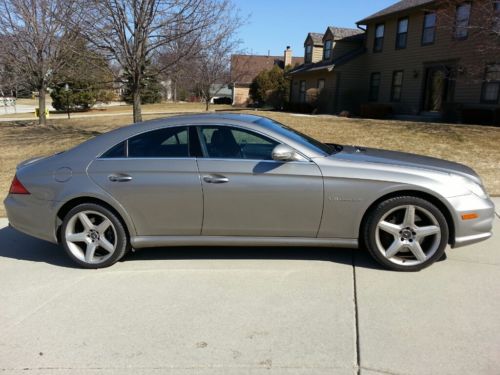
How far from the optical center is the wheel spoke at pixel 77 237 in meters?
4.38

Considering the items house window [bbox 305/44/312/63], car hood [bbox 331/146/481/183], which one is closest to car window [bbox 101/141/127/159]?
car hood [bbox 331/146/481/183]

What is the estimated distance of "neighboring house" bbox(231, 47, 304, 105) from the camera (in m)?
45.3

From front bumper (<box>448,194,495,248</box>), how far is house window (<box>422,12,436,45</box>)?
18.7 m

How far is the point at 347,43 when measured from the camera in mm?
27125

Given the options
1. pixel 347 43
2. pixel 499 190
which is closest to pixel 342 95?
pixel 347 43

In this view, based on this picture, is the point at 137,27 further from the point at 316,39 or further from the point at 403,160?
the point at 316,39

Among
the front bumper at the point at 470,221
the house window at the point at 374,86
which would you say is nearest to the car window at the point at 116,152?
the front bumper at the point at 470,221

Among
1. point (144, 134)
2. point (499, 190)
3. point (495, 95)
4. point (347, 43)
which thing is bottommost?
point (499, 190)

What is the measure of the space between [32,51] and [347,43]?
1831 centimetres

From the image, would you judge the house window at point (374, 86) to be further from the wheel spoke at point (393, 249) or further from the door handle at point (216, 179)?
the door handle at point (216, 179)

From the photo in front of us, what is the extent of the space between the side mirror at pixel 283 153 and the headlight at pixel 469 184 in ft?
4.81

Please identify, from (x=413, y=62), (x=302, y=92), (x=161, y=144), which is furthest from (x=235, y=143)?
(x=302, y=92)

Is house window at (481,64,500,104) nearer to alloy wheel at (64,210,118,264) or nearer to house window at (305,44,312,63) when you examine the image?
house window at (305,44,312,63)

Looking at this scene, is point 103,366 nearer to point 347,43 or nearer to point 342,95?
point 342,95
